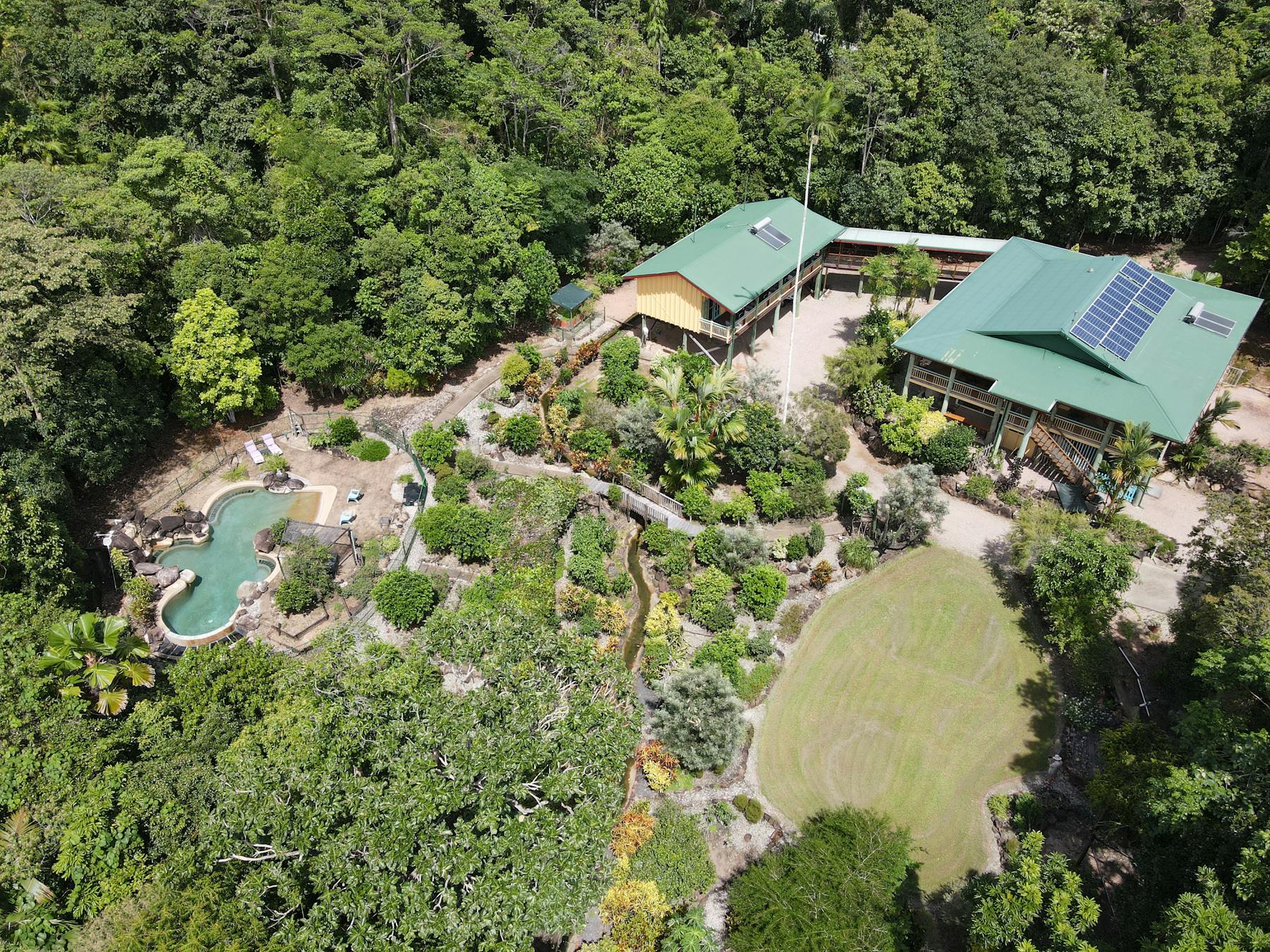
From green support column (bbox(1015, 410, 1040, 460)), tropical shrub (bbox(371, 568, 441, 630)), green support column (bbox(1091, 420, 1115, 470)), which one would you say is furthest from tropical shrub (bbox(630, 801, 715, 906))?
green support column (bbox(1091, 420, 1115, 470))

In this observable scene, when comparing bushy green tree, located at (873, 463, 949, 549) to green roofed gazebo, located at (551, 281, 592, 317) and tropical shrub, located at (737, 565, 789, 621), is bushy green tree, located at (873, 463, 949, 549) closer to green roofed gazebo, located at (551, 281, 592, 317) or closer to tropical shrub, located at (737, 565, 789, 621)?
tropical shrub, located at (737, 565, 789, 621)

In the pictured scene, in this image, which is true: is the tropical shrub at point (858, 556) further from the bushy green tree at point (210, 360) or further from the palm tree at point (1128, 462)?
the bushy green tree at point (210, 360)

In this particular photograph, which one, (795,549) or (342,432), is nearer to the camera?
(795,549)

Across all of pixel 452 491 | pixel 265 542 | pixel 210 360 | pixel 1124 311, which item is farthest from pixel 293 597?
pixel 1124 311

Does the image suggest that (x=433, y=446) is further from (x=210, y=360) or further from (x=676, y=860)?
(x=676, y=860)

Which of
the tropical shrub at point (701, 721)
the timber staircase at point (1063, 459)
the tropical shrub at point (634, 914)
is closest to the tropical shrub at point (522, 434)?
the tropical shrub at point (701, 721)
